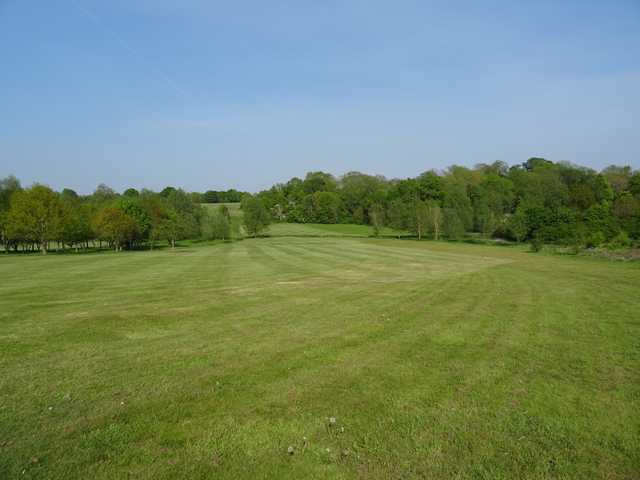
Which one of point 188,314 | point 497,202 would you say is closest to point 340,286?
point 188,314

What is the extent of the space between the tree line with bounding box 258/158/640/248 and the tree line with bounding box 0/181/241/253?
155ft

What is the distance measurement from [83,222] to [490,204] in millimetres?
101790

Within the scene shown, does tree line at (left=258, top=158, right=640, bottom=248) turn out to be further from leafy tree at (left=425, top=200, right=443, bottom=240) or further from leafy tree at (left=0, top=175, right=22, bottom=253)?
leafy tree at (left=0, top=175, right=22, bottom=253)

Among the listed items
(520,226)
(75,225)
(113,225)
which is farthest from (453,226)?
(75,225)

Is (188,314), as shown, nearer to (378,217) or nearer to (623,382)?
(623,382)

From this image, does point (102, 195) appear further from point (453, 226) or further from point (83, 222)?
point (453, 226)

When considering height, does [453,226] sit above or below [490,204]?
below

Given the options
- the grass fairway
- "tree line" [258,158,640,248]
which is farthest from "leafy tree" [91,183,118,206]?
the grass fairway

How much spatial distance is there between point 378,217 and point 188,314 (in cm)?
8871

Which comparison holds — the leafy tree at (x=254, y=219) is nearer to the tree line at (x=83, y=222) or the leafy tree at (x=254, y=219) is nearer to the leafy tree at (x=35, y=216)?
the tree line at (x=83, y=222)

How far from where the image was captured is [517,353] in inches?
361

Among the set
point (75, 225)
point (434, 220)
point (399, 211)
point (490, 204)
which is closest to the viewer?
point (75, 225)

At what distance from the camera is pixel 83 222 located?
74750mm

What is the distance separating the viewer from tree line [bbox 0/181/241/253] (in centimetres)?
6228
